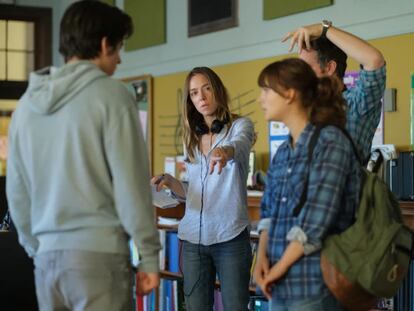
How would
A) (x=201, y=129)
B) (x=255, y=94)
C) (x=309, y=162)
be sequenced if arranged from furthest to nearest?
(x=255, y=94) → (x=201, y=129) → (x=309, y=162)

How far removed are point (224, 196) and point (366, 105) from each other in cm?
80

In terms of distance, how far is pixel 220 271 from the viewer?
9.04ft

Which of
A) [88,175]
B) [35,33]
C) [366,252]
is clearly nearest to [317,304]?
[366,252]

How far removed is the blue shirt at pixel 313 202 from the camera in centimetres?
186

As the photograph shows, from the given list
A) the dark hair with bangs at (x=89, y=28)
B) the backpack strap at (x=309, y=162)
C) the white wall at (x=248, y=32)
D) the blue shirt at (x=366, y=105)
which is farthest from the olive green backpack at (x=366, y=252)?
the white wall at (x=248, y=32)

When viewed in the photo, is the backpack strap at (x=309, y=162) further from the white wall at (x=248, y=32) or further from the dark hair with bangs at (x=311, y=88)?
the white wall at (x=248, y=32)

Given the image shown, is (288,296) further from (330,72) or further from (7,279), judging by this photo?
(7,279)

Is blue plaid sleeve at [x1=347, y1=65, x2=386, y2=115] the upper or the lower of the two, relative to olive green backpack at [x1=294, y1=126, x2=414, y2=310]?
upper

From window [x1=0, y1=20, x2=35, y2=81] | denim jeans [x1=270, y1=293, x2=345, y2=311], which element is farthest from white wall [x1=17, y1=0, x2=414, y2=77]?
denim jeans [x1=270, y1=293, x2=345, y2=311]

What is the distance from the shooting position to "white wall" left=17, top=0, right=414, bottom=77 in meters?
3.91

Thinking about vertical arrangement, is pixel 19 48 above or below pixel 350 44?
above

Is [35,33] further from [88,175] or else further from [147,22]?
[88,175]

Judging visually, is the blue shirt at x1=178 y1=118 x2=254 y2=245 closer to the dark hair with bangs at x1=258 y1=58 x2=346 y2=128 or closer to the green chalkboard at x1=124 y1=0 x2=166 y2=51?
the dark hair with bangs at x1=258 y1=58 x2=346 y2=128

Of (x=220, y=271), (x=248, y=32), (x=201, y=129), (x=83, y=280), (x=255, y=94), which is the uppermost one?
(x=248, y=32)
